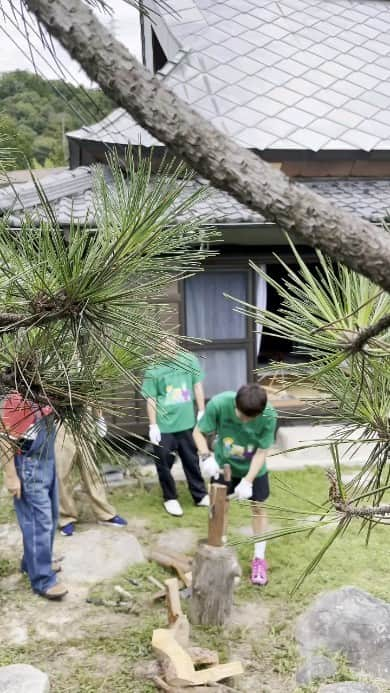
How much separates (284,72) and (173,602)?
6.56 metres

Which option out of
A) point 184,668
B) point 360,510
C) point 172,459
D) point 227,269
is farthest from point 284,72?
point 360,510

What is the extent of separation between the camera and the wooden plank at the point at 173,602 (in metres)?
3.66

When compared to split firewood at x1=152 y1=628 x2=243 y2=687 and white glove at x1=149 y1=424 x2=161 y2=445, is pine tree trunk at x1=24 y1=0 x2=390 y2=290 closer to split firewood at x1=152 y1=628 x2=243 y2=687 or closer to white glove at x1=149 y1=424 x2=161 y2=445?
split firewood at x1=152 y1=628 x2=243 y2=687

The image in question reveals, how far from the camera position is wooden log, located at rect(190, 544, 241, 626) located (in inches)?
146

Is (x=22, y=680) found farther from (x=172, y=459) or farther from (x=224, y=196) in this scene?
(x=224, y=196)

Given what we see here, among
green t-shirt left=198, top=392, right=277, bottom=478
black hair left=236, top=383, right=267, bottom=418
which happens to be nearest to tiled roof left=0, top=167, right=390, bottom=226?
green t-shirt left=198, top=392, right=277, bottom=478

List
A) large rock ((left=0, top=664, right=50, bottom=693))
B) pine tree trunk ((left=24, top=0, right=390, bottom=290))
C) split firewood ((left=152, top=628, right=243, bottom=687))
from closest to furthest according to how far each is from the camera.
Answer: pine tree trunk ((left=24, top=0, right=390, bottom=290)), large rock ((left=0, top=664, right=50, bottom=693)), split firewood ((left=152, top=628, right=243, bottom=687))

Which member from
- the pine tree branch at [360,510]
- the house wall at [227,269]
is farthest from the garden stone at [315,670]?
the house wall at [227,269]

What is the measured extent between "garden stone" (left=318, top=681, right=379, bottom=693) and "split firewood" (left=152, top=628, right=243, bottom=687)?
1.53ft

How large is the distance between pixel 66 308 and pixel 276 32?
829 centimetres

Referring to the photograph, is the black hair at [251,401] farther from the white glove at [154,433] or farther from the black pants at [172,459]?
the black pants at [172,459]

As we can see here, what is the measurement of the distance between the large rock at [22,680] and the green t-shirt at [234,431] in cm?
186

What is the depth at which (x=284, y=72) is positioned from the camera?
7.74m

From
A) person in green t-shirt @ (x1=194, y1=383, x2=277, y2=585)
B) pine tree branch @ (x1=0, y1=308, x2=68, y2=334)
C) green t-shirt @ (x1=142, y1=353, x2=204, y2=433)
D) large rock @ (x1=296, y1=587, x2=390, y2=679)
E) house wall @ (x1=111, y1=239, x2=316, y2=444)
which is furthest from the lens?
house wall @ (x1=111, y1=239, x2=316, y2=444)
